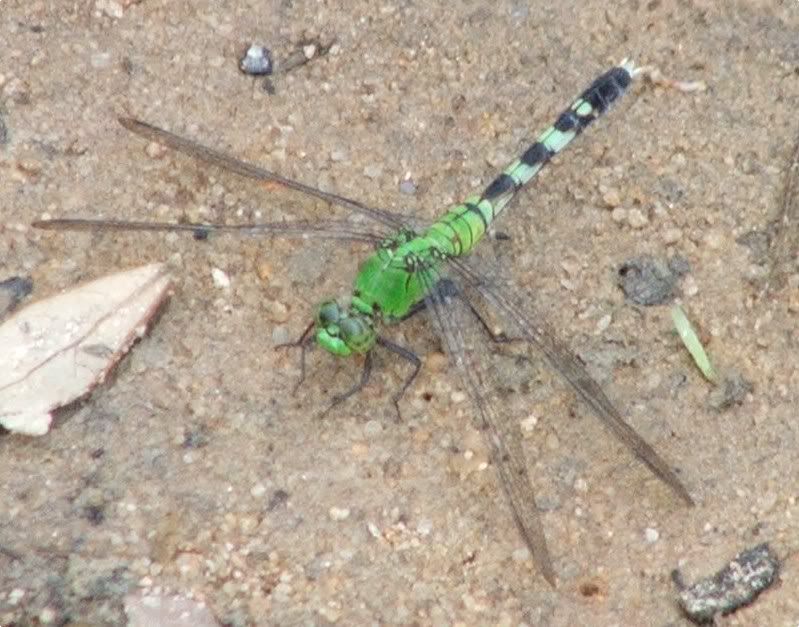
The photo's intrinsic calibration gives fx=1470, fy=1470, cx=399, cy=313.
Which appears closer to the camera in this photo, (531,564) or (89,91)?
(531,564)

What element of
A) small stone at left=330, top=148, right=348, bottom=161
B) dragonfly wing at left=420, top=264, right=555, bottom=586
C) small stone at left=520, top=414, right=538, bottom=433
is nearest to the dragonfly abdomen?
dragonfly wing at left=420, top=264, right=555, bottom=586

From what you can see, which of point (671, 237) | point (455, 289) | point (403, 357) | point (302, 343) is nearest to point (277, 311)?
point (302, 343)

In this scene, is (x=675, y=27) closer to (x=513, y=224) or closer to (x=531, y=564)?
(x=513, y=224)

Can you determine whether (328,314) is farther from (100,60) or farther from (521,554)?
(100,60)

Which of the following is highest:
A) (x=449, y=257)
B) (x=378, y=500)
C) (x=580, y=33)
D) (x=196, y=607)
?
(x=580, y=33)

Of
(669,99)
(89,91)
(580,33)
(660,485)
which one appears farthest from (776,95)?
(89,91)

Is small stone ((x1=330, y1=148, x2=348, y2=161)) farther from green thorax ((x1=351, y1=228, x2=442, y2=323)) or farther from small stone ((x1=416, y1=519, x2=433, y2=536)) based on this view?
small stone ((x1=416, y1=519, x2=433, y2=536))

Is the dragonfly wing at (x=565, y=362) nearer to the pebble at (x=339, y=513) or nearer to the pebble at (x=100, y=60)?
the pebble at (x=339, y=513)
